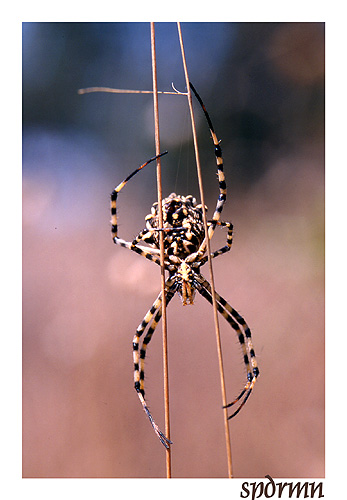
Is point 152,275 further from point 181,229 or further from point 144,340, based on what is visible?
point 181,229

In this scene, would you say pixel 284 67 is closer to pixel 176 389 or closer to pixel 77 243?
pixel 77 243

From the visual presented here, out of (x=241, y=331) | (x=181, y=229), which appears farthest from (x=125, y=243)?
(x=241, y=331)

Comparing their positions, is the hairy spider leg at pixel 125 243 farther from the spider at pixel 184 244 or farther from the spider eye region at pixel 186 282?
the spider eye region at pixel 186 282

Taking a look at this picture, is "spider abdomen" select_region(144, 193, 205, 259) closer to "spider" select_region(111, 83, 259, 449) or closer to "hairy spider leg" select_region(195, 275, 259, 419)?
"spider" select_region(111, 83, 259, 449)

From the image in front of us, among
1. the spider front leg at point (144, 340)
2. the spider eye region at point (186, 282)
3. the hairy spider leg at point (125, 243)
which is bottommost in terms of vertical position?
the spider front leg at point (144, 340)

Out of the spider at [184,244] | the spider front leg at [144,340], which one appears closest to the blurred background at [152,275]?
the spider front leg at [144,340]

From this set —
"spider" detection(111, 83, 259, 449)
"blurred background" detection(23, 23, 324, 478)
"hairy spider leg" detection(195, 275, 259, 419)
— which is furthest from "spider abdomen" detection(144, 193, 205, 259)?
"blurred background" detection(23, 23, 324, 478)

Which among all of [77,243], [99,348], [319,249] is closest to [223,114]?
[319,249]
